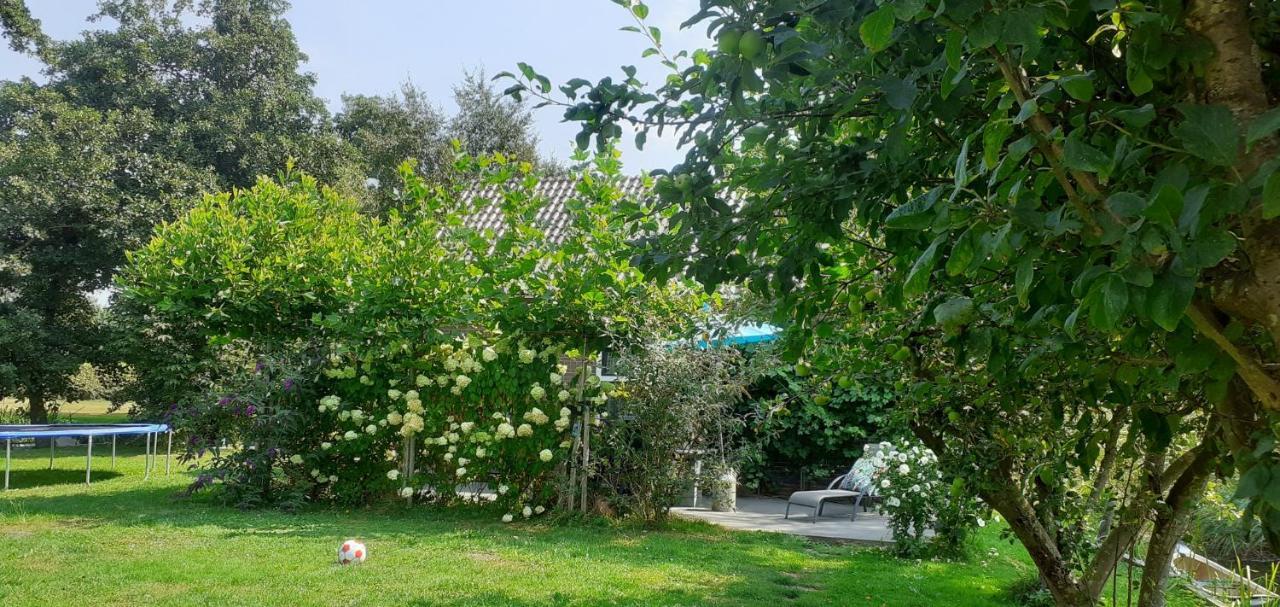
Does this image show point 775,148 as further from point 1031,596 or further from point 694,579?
point 1031,596

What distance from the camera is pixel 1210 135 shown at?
1.00 meters

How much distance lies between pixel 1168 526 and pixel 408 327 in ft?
21.8

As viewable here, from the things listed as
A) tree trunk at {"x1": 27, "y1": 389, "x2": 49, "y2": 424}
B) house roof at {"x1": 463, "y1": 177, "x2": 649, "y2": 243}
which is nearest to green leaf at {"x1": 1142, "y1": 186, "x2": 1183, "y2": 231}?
house roof at {"x1": 463, "y1": 177, "x2": 649, "y2": 243}

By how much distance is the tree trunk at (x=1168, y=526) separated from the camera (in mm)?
2844

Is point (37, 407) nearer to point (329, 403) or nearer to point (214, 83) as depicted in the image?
point (214, 83)

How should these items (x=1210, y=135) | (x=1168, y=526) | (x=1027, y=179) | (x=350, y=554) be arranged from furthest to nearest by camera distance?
(x=350, y=554)
(x=1168, y=526)
(x=1027, y=179)
(x=1210, y=135)

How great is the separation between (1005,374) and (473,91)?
2319cm

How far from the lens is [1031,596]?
17.5ft

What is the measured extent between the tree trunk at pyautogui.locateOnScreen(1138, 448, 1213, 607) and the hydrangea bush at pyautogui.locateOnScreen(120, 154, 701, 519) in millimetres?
4732

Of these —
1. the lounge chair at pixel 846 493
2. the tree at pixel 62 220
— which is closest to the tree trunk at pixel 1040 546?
the lounge chair at pixel 846 493

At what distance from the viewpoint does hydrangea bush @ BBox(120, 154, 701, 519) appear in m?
7.62

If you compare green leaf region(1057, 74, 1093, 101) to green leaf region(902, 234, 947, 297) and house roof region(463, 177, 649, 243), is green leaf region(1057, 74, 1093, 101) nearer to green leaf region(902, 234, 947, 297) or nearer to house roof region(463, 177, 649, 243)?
green leaf region(902, 234, 947, 297)

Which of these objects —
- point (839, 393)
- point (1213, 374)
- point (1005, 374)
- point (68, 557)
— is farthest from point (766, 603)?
point (839, 393)

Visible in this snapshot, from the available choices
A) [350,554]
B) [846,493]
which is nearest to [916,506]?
[846,493]
